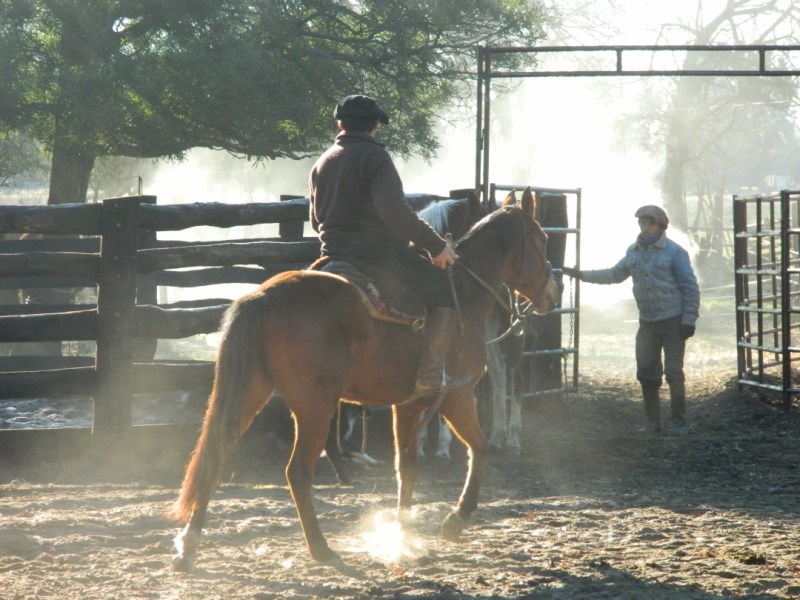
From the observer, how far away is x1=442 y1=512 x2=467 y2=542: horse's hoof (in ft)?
19.4

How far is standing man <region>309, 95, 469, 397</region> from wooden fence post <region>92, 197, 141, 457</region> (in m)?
2.31

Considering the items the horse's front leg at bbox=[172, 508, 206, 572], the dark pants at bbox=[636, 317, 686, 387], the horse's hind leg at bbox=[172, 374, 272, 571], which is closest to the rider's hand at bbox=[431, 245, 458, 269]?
the horse's hind leg at bbox=[172, 374, 272, 571]

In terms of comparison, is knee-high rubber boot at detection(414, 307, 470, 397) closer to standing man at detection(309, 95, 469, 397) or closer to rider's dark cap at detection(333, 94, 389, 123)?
standing man at detection(309, 95, 469, 397)

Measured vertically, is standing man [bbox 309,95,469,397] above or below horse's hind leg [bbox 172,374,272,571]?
above

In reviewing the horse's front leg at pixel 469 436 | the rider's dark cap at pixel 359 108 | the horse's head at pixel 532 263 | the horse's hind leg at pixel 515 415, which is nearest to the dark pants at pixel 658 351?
the horse's hind leg at pixel 515 415

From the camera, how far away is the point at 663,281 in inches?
403

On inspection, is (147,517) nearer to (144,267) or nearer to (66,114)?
(144,267)

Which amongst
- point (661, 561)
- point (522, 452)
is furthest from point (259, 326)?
point (522, 452)

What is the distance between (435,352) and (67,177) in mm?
10650

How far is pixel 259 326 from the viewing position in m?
5.24

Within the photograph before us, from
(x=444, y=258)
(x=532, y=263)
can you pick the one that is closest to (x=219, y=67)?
(x=532, y=263)

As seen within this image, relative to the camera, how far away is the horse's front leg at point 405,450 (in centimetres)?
636

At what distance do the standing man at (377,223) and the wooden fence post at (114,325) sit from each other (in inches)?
91.0

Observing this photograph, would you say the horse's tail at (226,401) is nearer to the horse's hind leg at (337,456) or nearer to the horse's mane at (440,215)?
the horse's hind leg at (337,456)
